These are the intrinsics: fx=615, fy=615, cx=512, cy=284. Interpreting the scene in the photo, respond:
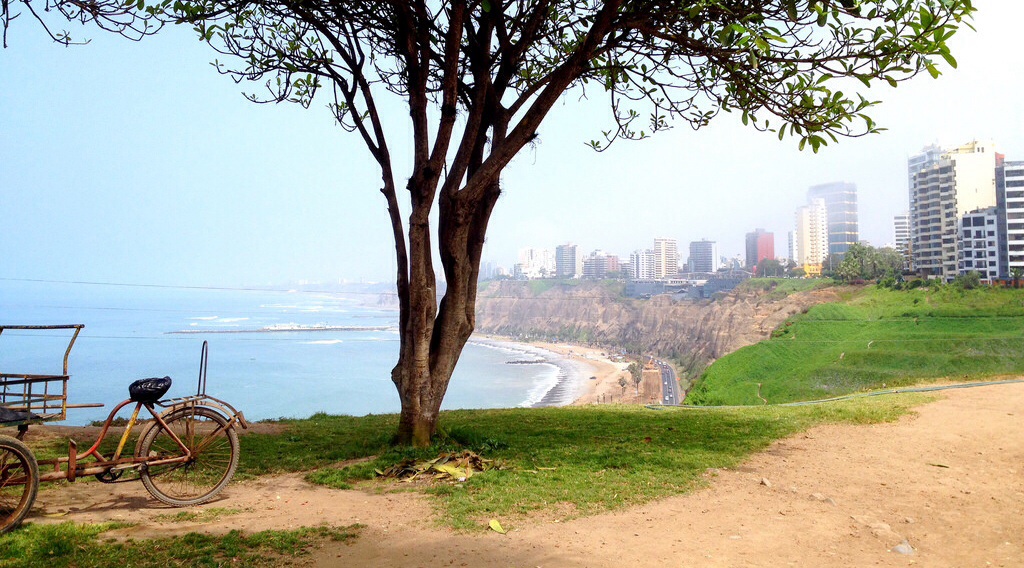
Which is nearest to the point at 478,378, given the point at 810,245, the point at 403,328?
the point at 403,328

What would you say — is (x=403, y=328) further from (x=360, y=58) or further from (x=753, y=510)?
(x=753, y=510)

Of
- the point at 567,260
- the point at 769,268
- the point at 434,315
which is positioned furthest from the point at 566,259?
the point at 434,315

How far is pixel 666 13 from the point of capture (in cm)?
695

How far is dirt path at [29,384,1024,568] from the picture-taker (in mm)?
3881

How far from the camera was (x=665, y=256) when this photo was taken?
105m

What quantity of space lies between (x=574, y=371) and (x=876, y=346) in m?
Result: 41.6

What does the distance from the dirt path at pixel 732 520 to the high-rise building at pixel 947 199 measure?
141 ft

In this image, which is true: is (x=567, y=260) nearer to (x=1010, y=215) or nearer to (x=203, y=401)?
(x=1010, y=215)

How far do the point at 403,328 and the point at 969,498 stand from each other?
574 cm

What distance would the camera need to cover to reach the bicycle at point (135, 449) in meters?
4.11

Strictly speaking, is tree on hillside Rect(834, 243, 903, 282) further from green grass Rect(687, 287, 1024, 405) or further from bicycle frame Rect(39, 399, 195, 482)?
bicycle frame Rect(39, 399, 195, 482)

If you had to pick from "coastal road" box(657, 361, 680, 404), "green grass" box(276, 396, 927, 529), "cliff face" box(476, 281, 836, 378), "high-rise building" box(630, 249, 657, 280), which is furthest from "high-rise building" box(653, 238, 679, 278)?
"green grass" box(276, 396, 927, 529)

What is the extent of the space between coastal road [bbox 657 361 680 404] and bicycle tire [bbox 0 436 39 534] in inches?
1740

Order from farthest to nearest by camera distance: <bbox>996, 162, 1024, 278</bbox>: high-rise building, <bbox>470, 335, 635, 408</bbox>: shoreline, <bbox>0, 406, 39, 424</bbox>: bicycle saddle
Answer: <bbox>470, 335, 635, 408</bbox>: shoreline → <bbox>996, 162, 1024, 278</bbox>: high-rise building → <bbox>0, 406, 39, 424</bbox>: bicycle saddle
